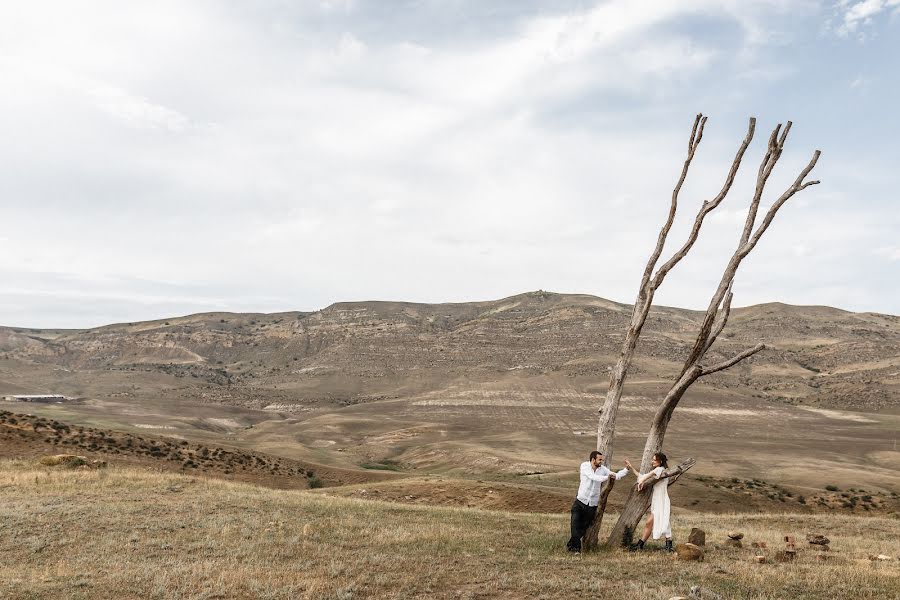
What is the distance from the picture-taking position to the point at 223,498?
756 inches

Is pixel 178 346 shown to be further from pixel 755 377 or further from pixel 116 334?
pixel 755 377

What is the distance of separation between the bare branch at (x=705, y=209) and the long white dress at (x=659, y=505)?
173 inches

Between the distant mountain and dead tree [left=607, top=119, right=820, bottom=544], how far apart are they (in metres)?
95.9

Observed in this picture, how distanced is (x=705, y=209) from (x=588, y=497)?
7120mm

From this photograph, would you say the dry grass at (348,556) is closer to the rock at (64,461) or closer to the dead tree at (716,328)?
the dead tree at (716,328)

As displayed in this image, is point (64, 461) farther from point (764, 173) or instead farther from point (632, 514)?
point (764, 173)

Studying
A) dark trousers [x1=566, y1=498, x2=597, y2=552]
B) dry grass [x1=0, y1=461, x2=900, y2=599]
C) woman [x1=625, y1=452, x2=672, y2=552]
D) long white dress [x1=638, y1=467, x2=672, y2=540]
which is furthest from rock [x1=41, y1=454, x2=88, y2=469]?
long white dress [x1=638, y1=467, x2=672, y2=540]

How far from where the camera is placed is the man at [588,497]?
12.2 metres

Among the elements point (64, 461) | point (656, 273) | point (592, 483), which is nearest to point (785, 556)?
point (592, 483)

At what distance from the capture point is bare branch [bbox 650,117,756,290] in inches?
560

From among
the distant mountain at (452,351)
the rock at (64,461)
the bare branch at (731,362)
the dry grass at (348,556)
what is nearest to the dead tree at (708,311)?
the bare branch at (731,362)

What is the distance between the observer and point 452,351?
471 ft

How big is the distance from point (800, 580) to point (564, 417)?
75.3 m

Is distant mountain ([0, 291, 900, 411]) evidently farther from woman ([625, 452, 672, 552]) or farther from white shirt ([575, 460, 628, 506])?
white shirt ([575, 460, 628, 506])
